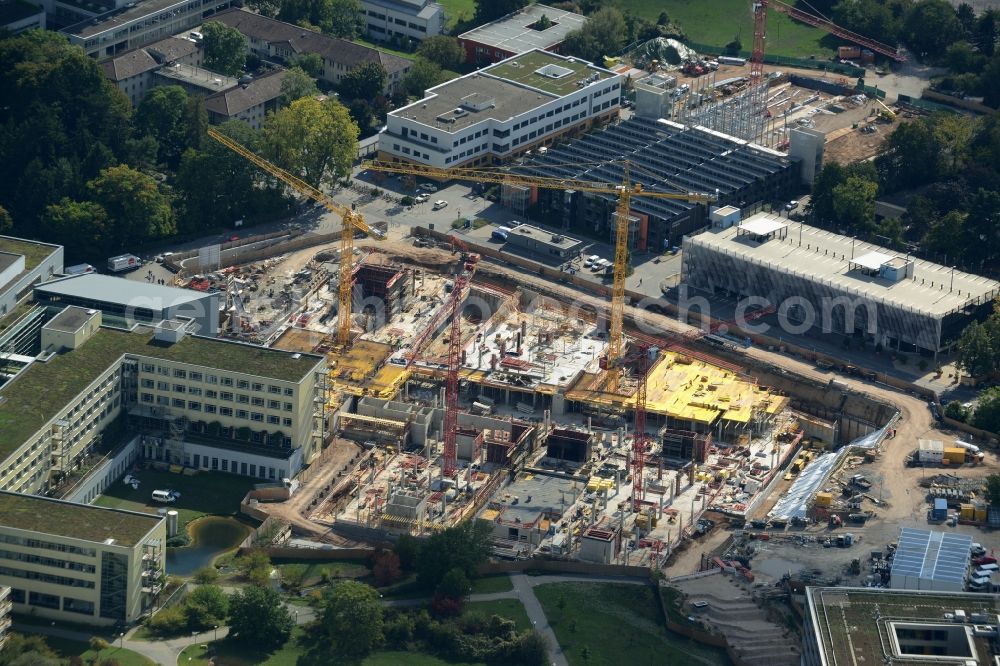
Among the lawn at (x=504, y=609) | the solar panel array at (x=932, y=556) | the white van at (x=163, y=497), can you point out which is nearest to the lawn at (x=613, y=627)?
the lawn at (x=504, y=609)

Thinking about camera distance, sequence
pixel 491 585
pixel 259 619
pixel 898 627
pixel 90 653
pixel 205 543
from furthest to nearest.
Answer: pixel 205 543
pixel 491 585
pixel 259 619
pixel 90 653
pixel 898 627

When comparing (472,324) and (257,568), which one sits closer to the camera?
(257,568)

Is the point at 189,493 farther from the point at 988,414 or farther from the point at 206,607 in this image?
the point at 988,414

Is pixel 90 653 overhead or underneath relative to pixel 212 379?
underneath

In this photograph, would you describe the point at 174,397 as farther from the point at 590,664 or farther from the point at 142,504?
the point at 590,664

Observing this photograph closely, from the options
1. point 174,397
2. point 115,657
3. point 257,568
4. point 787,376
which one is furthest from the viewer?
point 787,376

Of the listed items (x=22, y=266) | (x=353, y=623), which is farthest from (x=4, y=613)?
(x=22, y=266)

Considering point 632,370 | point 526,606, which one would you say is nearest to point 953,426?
point 632,370
